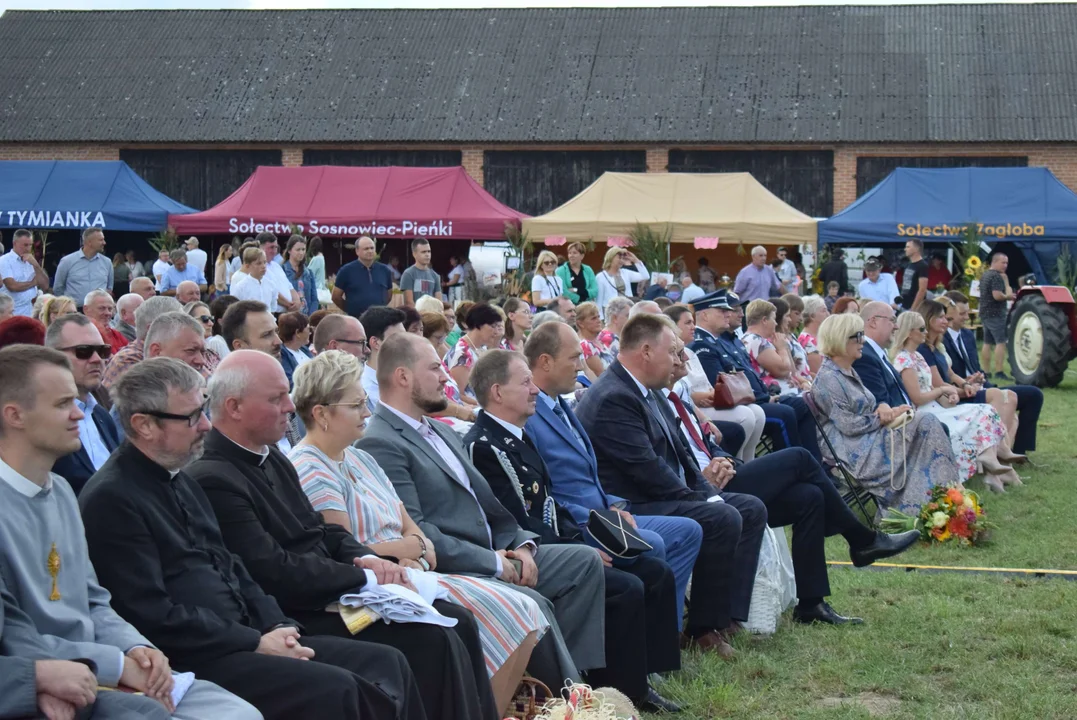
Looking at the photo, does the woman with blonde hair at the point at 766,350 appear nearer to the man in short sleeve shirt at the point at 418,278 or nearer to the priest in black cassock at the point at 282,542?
the man in short sleeve shirt at the point at 418,278

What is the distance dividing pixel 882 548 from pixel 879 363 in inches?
113

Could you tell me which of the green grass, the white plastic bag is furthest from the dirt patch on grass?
the white plastic bag

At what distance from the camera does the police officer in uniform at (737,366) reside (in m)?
9.49

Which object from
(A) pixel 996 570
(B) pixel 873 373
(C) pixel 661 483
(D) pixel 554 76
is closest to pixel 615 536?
(C) pixel 661 483

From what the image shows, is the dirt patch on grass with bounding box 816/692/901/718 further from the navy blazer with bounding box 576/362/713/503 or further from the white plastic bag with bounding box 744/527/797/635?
the navy blazer with bounding box 576/362/713/503

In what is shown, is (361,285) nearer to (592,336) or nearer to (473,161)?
(592,336)

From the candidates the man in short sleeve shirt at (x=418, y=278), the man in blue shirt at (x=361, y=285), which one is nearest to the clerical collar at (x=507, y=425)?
the man in blue shirt at (x=361, y=285)

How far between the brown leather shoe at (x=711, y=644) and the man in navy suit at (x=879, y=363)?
12.1ft

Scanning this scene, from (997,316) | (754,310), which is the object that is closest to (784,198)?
(997,316)

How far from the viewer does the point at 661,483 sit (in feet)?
20.5

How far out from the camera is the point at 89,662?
3.32 m

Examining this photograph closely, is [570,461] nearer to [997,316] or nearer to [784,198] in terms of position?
[997,316]

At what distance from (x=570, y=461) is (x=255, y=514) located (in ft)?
6.57

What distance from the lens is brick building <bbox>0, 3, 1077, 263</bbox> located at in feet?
104
